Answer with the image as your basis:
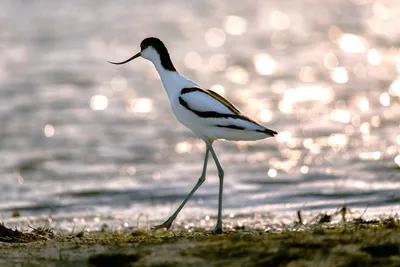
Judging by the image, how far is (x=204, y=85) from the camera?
18.0 meters

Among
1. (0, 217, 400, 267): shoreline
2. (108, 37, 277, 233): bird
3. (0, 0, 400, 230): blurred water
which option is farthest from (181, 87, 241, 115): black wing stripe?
(0, 0, 400, 230): blurred water

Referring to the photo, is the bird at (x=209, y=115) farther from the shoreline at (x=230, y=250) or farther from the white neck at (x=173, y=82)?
the shoreline at (x=230, y=250)

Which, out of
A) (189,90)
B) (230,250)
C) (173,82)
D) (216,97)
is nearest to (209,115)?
(216,97)

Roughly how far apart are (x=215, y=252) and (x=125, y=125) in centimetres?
997

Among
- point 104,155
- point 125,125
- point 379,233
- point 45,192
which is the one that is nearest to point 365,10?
point 125,125

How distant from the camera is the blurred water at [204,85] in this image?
1205cm

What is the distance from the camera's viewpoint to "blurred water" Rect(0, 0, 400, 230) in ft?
39.5

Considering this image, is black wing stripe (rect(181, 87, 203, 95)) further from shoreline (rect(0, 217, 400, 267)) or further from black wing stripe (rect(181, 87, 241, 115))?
shoreline (rect(0, 217, 400, 267))

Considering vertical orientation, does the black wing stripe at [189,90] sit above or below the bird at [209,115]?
above

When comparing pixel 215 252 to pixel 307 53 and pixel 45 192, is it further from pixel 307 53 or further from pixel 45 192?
pixel 307 53

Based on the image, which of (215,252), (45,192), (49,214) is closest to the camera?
(215,252)

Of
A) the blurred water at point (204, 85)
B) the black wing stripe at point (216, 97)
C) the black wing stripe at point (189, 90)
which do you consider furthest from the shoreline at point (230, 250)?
the blurred water at point (204, 85)

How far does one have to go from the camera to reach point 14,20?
23109 millimetres

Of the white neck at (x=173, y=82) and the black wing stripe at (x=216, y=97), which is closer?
the black wing stripe at (x=216, y=97)
